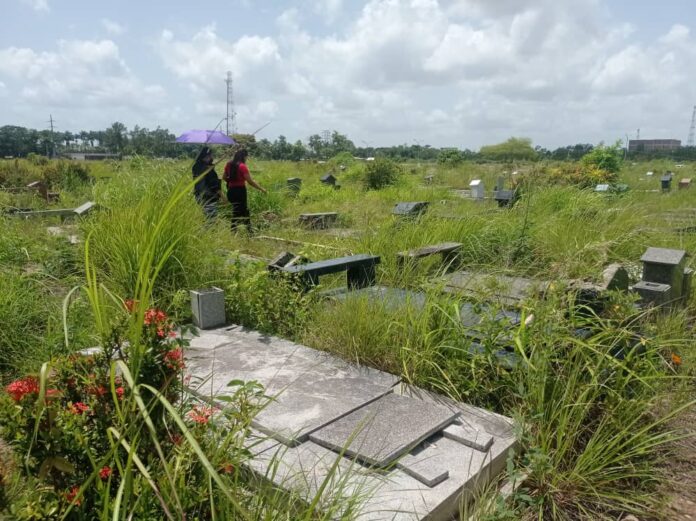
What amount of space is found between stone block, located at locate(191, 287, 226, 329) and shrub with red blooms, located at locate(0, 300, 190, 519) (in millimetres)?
2063

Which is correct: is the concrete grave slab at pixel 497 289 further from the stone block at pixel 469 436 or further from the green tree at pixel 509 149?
the green tree at pixel 509 149

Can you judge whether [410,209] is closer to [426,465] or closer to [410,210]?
[410,210]

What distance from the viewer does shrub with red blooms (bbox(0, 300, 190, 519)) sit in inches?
48.9

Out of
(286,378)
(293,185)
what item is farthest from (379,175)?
(286,378)

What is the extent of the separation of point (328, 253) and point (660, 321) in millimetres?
3149

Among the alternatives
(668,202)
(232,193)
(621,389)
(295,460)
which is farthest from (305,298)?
(668,202)

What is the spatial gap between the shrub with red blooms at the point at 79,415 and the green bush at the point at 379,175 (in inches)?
563

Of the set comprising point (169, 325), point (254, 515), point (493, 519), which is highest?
point (169, 325)

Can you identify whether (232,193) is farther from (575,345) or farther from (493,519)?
(493,519)

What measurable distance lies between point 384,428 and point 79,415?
130cm

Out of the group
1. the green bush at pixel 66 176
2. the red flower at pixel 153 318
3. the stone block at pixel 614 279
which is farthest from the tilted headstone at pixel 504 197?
the green bush at pixel 66 176

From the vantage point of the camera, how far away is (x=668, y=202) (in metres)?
11.6

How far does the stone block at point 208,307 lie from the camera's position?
12.0 feet

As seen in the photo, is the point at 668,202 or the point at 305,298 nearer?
the point at 305,298
